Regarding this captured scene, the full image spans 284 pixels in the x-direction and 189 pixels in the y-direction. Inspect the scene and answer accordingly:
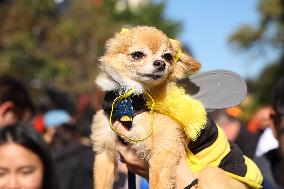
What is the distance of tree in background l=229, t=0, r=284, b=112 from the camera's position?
37.7 metres

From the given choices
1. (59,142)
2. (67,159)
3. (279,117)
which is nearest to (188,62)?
(279,117)

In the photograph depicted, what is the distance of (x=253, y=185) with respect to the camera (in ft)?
9.29

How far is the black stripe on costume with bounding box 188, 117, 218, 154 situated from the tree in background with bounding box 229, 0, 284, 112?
3469 cm

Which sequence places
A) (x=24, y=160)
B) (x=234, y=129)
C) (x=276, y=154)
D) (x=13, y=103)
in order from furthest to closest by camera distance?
(x=234, y=129) → (x=13, y=103) → (x=276, y=154) → (x=24, y=160)

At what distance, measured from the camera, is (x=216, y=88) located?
3.06 meters

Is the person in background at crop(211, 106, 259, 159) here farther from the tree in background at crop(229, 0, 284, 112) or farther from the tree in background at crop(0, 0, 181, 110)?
the tree in background at crop(229, 0, 284, 112)

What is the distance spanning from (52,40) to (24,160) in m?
24.2

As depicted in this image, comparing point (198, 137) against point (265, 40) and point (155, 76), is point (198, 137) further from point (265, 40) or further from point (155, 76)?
point (265, 40)

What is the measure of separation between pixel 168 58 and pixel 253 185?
31.2 inches

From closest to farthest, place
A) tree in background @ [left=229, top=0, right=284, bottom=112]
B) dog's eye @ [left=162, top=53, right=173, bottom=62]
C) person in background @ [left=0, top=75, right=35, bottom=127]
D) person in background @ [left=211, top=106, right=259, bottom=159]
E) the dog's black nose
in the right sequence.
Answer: the dog's black nose → dog's eye @ [left=162, top=53, right=173, bottom=62] → person in background @ [left=0, top=75, right=35, bottom=127] → person in background @ [left=211, top=106, right=259, bottom=159] → tree in background @ [left=229, top=0, right=284, bottom=112]

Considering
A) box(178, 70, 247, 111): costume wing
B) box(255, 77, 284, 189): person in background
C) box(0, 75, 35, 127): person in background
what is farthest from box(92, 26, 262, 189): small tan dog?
box(0, 75, 35, 127): person in background

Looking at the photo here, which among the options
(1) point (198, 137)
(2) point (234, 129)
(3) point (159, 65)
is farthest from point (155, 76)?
(2) point (234, 129)

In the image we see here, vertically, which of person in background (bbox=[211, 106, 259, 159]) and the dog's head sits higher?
the dog's head

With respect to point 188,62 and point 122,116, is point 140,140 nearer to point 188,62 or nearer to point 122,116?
point 122,116
